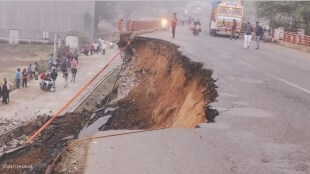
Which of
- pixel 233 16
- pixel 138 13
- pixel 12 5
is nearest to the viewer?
pixel 233 16

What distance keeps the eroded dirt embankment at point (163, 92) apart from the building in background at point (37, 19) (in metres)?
37.3

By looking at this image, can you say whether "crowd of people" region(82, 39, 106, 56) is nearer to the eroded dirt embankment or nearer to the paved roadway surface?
the eroded dirt embankment

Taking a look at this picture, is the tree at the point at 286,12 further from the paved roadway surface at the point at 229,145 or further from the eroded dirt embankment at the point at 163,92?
the paved roadway surface at the point at 229,145

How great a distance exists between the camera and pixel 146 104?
53.6 ft

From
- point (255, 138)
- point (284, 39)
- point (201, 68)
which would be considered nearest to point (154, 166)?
point (255, 138)

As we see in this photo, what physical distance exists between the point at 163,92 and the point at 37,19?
1790 inches

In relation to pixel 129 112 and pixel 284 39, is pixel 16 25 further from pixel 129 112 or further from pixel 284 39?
pixel 129 112

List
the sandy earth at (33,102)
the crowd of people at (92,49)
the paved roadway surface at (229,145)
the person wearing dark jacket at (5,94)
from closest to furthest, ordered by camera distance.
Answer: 1. the paved roadway surface at (229,145)
2. the sandy earth at (33,102)
3. the person wearing dark jacket at (5,94)
4. the crowd of people at (92,49)

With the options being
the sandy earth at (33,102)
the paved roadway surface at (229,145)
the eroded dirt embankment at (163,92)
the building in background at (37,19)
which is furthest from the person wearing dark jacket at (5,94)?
the building in background at (37,19)

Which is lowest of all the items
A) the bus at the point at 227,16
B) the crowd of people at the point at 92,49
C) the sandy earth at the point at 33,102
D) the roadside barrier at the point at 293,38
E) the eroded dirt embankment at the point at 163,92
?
the sandy earth at the point at 33,102

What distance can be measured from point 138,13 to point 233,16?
7458 centimetres

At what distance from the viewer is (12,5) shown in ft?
186

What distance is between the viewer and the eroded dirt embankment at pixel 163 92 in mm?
10281

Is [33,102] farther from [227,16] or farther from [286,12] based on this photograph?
[286,12]
